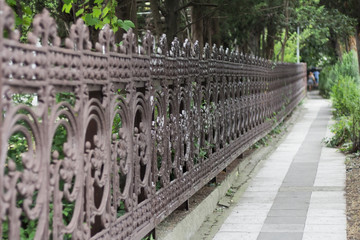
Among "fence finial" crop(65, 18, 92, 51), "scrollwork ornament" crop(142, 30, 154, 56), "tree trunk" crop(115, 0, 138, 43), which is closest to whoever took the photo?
"fence finial" crop(65, 18, 92, 51)

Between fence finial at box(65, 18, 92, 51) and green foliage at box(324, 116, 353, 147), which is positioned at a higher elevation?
fence finial at box(65, 18, 92, 51)

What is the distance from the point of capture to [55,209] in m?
3.66

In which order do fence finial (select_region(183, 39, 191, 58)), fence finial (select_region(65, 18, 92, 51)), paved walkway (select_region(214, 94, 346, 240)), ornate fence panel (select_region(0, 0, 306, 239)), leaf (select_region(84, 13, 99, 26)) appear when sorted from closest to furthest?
ornate fence panel (select_region(0, 0, 306, 239)) < fence finial (select_region(65, 18, 92, 51)) < leaf (select_region(84, 13, 99, 26)) < paved walkway (select_region(214, 94, 346, 240)) < fence finial (select_region(183, 39, 191, 58))

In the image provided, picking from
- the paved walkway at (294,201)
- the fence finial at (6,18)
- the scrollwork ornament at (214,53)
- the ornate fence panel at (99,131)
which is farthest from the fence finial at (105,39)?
the scrollwork ornament at (214,53)

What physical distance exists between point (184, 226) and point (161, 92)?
4.63ft

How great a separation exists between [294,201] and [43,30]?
5916mm

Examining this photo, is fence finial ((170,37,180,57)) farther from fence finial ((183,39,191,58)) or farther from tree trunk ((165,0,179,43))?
tree trunk ((165,0,179,43))

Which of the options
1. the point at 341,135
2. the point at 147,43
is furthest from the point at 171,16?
the point at 147,43

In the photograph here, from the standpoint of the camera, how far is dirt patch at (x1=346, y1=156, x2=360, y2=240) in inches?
271

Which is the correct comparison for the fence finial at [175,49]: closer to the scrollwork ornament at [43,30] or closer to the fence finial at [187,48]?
the fence finial at [187,48]

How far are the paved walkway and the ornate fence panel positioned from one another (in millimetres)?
705

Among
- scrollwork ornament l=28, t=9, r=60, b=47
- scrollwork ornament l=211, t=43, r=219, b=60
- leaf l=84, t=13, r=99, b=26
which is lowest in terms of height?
scrollwork ornament l=211, t=43, r=219, b=60

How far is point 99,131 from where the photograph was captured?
14.3 feet

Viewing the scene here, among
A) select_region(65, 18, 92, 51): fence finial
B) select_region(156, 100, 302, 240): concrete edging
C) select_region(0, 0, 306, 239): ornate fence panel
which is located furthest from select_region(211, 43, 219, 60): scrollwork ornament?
select_region(65, 18, 92, 51): fence finial
